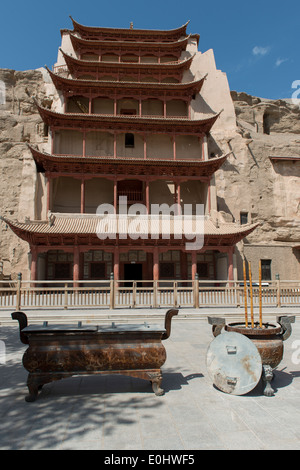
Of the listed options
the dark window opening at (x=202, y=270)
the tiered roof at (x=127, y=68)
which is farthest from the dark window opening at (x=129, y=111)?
the dark window opening at (x=202, y=270)

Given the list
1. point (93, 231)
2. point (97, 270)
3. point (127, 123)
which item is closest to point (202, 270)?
point (97, 270)

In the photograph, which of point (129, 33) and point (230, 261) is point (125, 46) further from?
point (230, 261)

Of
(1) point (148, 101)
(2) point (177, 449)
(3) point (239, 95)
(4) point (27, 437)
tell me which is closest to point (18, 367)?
(4) point (27, 437)

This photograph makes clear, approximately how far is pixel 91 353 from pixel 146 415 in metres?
1.10

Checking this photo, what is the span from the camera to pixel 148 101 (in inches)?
1048

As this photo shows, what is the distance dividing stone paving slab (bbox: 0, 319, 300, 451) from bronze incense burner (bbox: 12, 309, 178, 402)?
327mm

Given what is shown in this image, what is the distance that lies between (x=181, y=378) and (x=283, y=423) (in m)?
1.89

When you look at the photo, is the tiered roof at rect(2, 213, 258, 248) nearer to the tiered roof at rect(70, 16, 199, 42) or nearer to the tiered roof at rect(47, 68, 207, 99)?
the tiered roof at rect(47, 68, 207, 99)

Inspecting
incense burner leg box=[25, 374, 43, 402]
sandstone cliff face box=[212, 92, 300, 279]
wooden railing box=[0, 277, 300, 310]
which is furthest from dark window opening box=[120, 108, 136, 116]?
incense burner leg box=[25, 374, 43, 402]

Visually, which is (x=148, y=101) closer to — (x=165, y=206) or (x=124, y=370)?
(x=165, y=206)

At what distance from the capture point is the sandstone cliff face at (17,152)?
22.9 metres

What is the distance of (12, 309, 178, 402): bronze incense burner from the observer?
13.9ft

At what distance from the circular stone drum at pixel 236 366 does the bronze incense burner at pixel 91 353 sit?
0.79 metres

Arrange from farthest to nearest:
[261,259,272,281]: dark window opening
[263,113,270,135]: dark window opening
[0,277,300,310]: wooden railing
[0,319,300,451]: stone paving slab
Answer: [263,113,270,135]: dark window opening
[261,259,272,281]: dark window opening
[0,277,300,310]: wooden railing
[0,319,300,451]: stone paving slab
